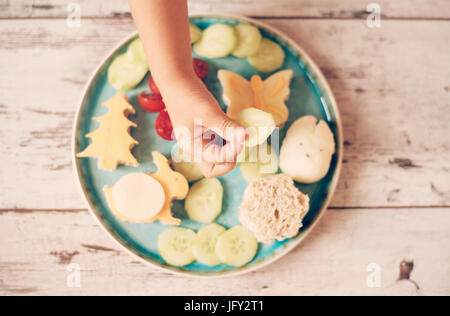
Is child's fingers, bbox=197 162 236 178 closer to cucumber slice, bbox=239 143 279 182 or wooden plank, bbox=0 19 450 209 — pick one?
cucumber slice, bbox=239 143 279 182

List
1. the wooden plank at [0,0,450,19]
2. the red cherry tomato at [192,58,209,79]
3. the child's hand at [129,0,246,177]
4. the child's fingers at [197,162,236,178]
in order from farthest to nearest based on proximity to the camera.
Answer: the wooden plank at [0,0,450,19] < the red cherry tomato at [192,58,209,79] < the child's fingers at [197,162,236,178] < the child's hand at [129,0,246,177]

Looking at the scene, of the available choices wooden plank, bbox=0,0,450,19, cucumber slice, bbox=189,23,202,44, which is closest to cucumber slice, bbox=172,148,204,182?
cucumber slice, bbox=189,23,202,44

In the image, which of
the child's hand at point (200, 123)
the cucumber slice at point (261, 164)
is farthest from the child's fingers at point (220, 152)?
the cucumber slice at point (261, 164)

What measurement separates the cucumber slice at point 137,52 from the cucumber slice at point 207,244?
1.82 ft

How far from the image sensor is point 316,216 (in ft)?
3.41

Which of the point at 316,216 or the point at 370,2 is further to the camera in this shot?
the point at 370,2

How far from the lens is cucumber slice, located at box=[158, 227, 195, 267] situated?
1034 millimetres

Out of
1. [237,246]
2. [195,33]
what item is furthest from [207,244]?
[195,33]

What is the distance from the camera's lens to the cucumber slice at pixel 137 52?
103cm

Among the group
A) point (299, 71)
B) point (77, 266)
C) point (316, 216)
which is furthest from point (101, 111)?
point (316, 216)

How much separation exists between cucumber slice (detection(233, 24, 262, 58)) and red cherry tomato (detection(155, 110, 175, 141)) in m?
0.31

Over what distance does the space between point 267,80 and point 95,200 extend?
0.66 metres

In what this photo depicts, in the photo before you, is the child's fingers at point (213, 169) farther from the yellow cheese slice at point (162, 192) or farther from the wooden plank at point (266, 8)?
the wooden plank at point (266, 8)

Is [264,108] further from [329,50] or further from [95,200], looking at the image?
[95,200]
